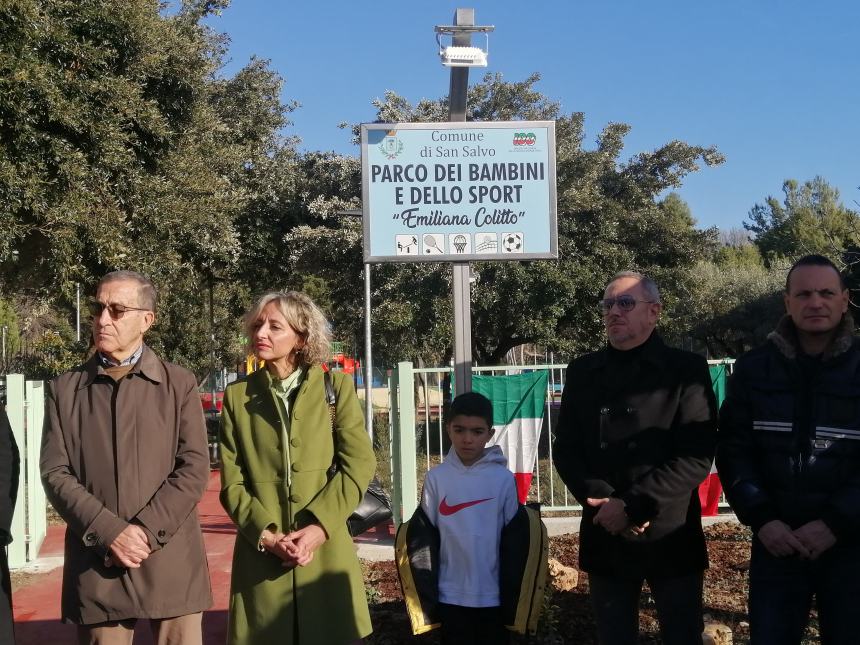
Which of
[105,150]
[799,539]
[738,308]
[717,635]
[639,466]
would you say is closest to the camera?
[799,539]

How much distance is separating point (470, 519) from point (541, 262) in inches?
517

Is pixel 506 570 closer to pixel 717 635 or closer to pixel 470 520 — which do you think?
pixel 470 520

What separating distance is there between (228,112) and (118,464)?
14305 mm

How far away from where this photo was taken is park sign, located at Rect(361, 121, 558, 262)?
5.33 meters

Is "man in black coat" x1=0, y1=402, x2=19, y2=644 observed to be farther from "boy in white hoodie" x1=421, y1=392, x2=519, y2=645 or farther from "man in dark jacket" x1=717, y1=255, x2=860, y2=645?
"man in dark jacket" x1=717, y1=255, x2=860, y2=645

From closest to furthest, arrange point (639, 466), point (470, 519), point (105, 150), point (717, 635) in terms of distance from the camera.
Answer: point (639, 466) → point (470, 519) → point (717, 635) → point (105, 150)

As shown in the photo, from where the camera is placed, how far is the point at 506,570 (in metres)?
3.32

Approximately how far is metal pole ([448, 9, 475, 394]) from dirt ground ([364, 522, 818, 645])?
1413mm

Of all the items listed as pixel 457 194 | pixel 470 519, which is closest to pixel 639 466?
pixel 470 519

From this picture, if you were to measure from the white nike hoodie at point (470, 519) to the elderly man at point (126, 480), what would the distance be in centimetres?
93

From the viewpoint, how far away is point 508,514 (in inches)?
135

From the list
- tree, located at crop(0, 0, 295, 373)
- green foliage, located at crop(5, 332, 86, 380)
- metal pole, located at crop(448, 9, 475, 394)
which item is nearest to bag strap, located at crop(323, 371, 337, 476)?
metal pole, located at crop(448, 9, 475, 394)

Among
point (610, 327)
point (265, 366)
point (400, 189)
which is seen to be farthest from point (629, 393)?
point (400, 189)

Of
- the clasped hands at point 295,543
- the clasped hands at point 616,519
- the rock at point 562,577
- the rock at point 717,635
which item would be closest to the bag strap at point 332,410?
the clasped hands at point 295,543
